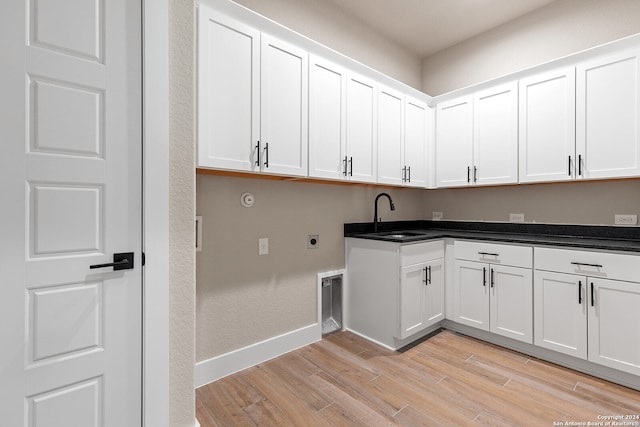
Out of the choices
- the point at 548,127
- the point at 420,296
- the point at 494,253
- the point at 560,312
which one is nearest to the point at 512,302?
the point at 560,312

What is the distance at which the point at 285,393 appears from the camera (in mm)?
1858

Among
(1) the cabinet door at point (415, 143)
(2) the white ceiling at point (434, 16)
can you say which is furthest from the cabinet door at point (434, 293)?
(2) the white ceiling at point (434, 16)

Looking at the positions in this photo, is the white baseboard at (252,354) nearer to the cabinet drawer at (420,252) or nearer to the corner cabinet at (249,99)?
the cabinet drawer at (420,252)

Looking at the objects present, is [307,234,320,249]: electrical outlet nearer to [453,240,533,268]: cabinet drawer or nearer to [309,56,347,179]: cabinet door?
[309,56,347,179]: cabinet door

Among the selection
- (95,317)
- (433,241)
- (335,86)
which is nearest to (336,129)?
(335,86)

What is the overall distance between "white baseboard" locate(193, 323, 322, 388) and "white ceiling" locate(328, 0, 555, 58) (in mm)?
2956

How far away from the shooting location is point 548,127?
2455 millimetres

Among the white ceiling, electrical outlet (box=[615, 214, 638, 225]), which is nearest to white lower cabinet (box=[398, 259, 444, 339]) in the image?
electrical outlet (box=[615, 214, 638, 225])

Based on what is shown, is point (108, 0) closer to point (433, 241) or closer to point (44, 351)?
point (44, 351)

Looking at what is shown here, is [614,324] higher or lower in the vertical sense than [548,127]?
lower

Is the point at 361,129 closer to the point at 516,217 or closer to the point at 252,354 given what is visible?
the point at 516,217

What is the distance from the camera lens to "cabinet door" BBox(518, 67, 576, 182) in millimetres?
2348

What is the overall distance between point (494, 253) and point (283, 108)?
208 centimetres

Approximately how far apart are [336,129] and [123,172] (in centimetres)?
152
